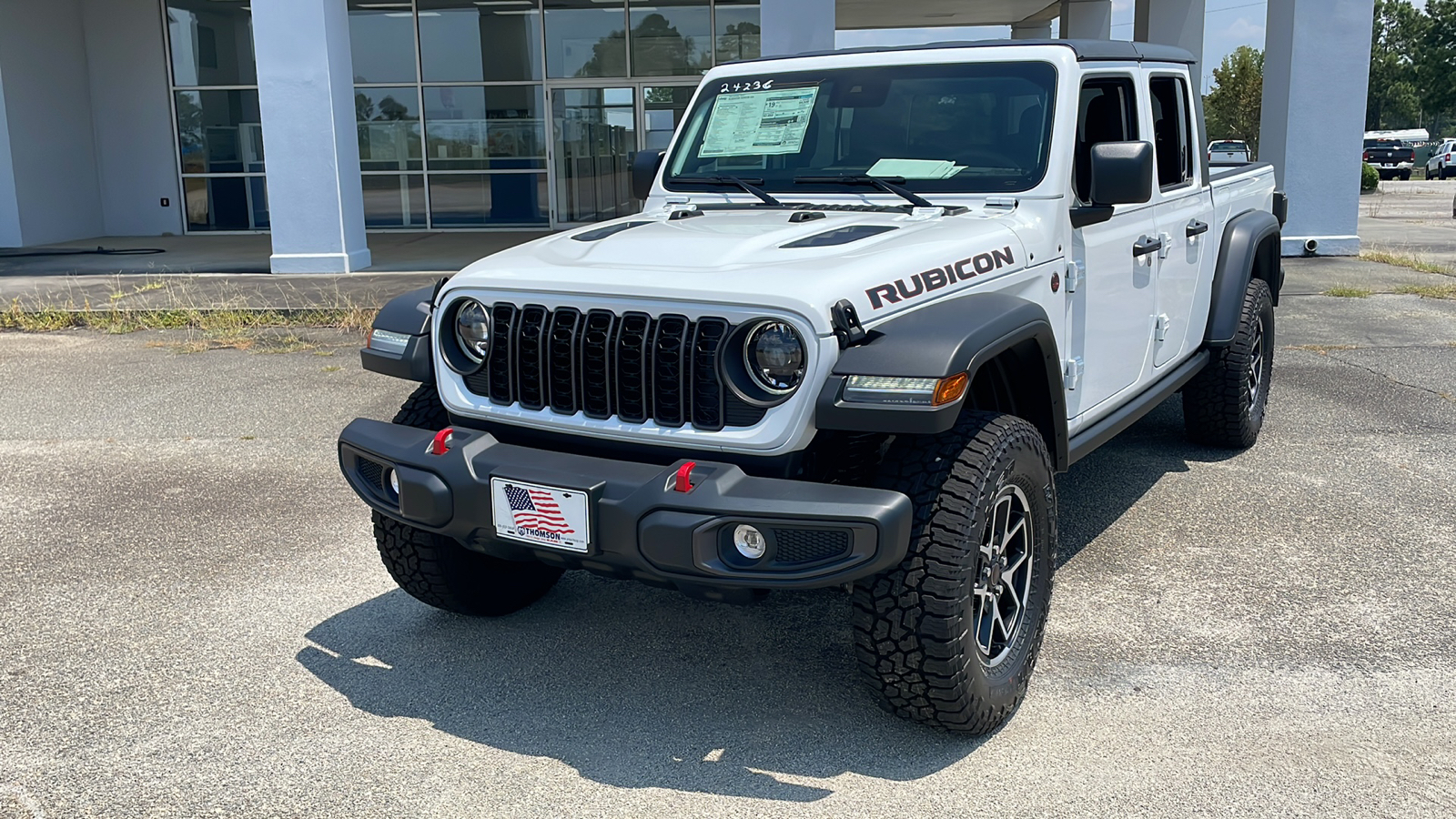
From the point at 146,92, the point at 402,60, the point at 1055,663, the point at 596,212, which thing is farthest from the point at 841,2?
the point at 1055,663

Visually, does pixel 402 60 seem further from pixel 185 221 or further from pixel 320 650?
pixel 320 650

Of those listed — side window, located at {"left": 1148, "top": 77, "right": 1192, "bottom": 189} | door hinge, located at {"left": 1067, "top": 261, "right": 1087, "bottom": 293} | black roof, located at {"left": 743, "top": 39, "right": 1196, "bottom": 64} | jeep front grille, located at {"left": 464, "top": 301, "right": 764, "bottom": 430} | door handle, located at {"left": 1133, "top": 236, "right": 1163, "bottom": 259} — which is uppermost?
black roof, located at {"left": 743, "top": 39, "right": 1196, "bottom": 64}

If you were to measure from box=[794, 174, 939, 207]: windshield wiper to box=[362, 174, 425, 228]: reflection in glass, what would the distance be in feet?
53.8

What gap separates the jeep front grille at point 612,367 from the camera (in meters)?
3.22

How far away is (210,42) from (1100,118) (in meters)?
18.4

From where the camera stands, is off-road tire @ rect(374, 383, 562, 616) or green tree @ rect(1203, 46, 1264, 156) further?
green tree @ rect(1203, 46, 1264, 156)

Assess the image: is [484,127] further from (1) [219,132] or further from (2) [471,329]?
(2) [471,329]

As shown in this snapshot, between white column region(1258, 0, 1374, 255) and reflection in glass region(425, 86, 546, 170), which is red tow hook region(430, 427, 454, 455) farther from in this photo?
reflection in glass region(425, 86, 546, 170)

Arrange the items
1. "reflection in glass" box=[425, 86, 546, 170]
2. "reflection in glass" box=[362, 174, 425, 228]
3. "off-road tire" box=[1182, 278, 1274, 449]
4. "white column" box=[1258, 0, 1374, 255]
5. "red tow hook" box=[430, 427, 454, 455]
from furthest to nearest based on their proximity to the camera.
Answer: "reflection in glass" box=[362, 174, 425, 228]
"reflection in glass" box=[425, 86, 546, 170]
"white column" box=[1258, 0, 1374, 255]
"off-road tire" box=[1182, 278, 1274, 449]
"red tow hook" box=[430, 427, 454, 455]

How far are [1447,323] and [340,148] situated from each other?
10631mm

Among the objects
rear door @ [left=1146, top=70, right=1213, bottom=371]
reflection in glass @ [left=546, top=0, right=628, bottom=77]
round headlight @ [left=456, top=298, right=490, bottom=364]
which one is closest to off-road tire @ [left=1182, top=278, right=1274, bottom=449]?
rear door @ [left=1146, top=70, right=1213, bottom=371]

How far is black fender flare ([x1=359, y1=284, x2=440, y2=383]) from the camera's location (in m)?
3.81

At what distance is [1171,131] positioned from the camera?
518 centimetres

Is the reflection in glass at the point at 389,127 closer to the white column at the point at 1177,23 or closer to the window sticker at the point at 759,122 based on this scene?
the white column at the point at 1177,23
